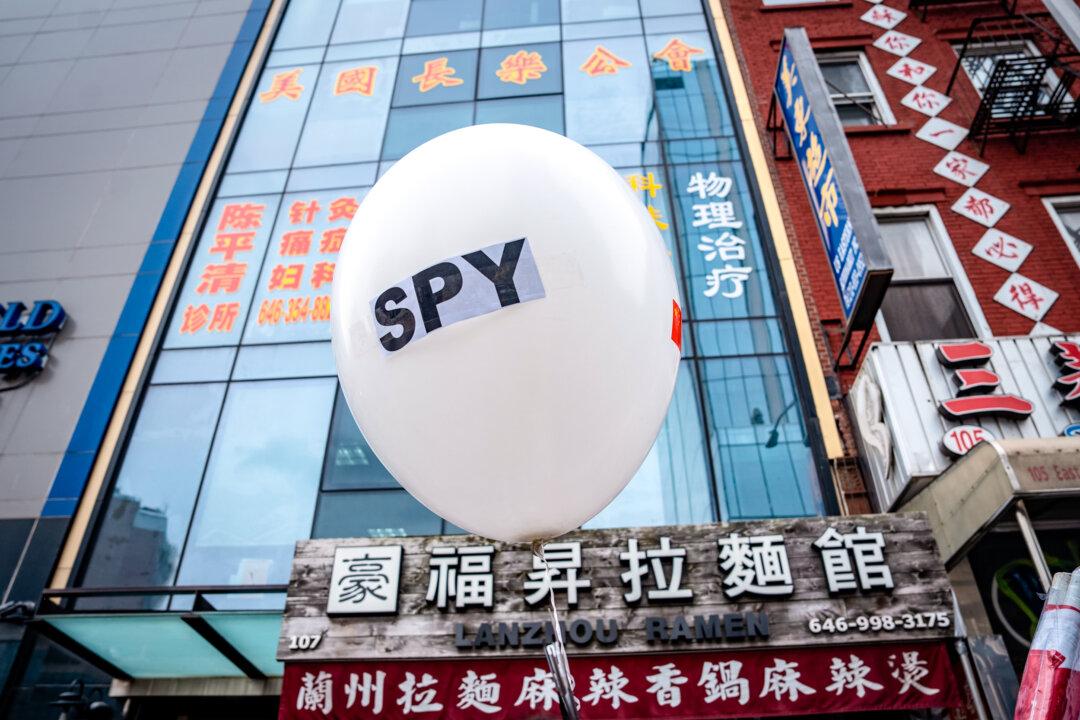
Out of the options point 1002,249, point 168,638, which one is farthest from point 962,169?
point 168,638

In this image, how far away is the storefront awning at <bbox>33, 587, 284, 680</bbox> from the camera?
199 inches

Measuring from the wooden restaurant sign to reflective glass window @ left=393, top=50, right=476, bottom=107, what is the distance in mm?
6859

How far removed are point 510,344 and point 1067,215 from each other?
8.55m

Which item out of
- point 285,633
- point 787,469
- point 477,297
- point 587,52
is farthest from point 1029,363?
point 587,52

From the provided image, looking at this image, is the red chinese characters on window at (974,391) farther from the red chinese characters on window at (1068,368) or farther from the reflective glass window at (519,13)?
the reflective glass window at (519,13)

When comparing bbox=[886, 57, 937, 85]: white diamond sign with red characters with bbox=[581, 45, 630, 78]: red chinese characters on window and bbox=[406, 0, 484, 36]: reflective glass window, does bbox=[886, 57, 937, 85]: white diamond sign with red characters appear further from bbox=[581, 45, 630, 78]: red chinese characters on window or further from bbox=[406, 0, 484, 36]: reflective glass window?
bbox=[406, 0, 484, 36]: reflective glass window

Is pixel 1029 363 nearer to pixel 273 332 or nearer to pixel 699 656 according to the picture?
pixel 699 656

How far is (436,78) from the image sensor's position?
9711 mm

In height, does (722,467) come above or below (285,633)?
above

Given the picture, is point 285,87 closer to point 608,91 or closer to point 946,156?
point 608,91

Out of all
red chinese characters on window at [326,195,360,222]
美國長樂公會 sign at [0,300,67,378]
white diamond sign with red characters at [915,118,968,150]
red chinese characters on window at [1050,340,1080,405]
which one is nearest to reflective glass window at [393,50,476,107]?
red chinese characters on window at [326,195,360,222]

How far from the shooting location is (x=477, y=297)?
1963mm

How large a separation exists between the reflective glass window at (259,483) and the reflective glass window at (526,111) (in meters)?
4.26

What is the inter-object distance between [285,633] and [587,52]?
8354 mm
